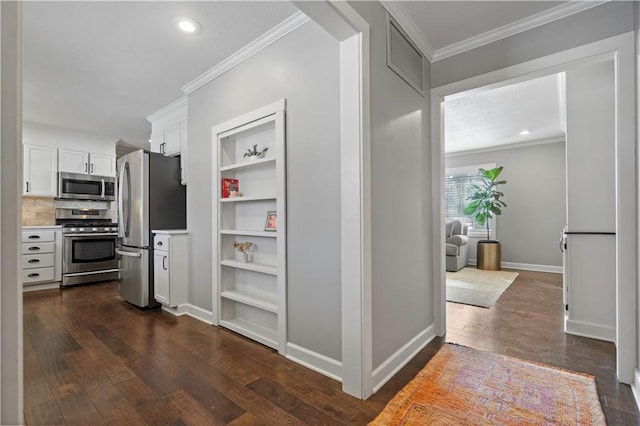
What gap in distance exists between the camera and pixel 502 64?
2324 millimetres

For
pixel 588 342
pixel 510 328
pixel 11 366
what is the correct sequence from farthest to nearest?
1. pixel 510 328
2. pixel 588 342
3. pixel 11 366

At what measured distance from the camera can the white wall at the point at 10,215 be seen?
603 mm

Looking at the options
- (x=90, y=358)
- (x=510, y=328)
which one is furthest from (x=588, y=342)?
(x=90, y=358)

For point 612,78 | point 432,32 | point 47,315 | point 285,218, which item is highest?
point 432,32

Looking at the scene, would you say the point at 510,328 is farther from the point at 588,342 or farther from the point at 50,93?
the point at 50,93

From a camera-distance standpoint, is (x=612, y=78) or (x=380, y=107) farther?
(x=612, y=78)

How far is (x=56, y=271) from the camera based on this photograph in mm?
4559

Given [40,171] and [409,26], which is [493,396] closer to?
[409,26]

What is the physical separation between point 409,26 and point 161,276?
3.45 meters

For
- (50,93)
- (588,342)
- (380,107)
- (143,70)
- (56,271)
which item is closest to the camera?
(380,107)

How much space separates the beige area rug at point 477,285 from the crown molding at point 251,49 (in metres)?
3.50

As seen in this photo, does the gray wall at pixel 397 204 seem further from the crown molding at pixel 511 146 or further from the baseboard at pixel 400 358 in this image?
the crown molding at pixel 511 146

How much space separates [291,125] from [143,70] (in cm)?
189

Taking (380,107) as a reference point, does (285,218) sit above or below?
below
